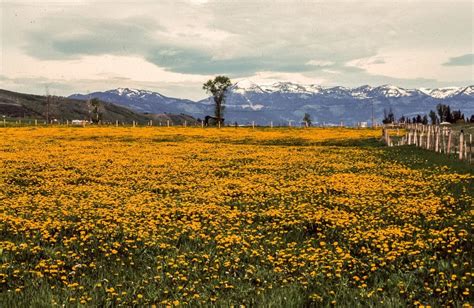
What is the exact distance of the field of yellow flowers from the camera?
9.66 m

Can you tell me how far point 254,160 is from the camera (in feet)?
129

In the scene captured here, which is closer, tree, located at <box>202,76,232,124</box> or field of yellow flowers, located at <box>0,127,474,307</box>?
field of yellow flowers, located at <box>0,127,474,307</box>

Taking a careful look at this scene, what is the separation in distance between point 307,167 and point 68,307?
2600 centimetres

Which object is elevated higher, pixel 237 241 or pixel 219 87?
pixel 219 87

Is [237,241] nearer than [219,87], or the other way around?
[237,241]

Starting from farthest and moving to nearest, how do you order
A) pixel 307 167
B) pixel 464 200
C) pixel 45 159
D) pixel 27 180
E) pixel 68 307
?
pixel 45 159
pixel 307 167
pixel 27 180
pixel 464 200
pixel 68 307

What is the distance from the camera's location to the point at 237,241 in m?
13.0

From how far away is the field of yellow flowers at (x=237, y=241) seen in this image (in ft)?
31.7

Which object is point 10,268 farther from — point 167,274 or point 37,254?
point 167,274

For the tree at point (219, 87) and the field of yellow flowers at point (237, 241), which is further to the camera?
the tree at point (219, 87)

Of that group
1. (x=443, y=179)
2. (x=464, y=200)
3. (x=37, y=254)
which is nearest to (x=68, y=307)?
(x=37, y=254)

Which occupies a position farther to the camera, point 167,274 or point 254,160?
point 254,160

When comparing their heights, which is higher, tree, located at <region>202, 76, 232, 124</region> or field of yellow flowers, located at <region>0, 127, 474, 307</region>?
tree, located at <region>202, 76, 232, 124</region>

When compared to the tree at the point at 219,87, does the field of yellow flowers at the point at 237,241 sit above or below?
below
